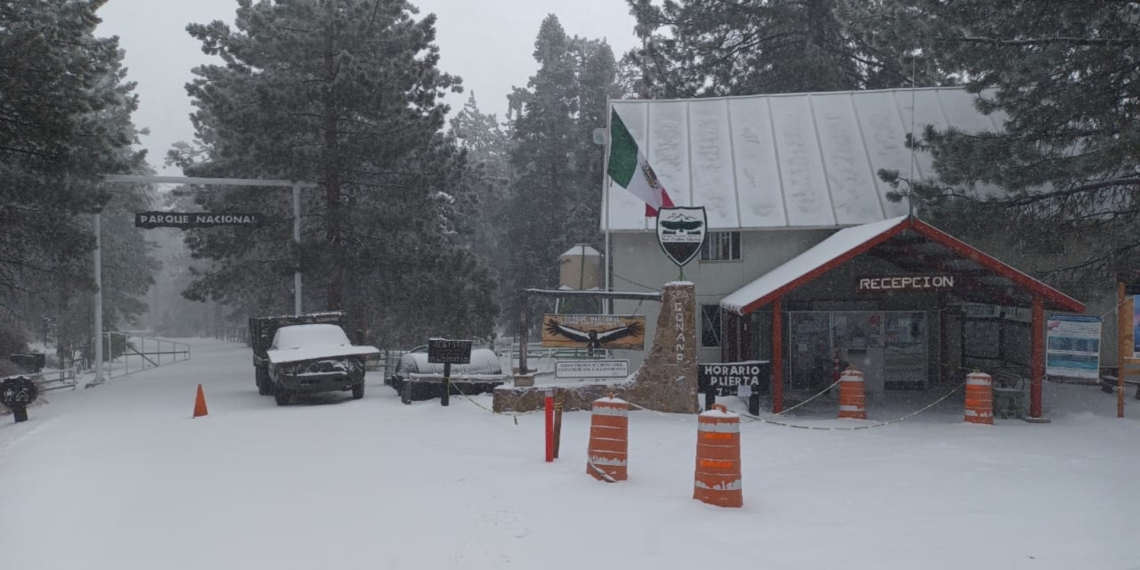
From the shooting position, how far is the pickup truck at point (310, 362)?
745 inches

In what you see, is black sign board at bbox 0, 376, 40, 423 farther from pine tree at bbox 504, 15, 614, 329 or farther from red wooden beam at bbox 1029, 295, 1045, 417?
pine tree at bbox 504, 15, 614, 329

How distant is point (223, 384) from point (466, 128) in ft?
220

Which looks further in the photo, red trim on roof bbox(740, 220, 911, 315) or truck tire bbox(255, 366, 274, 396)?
truck tire bbox(255, 366, 274, 396)

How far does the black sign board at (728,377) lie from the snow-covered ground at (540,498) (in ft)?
2.87

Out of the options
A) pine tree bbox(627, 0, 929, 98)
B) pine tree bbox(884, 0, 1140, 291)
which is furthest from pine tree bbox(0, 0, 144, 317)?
pine tree bbox(627, 0, 929, 98)

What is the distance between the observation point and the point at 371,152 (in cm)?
2767

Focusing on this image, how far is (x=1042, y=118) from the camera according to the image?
17875mm

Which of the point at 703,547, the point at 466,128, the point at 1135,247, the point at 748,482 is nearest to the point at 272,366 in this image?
the point at 748,482

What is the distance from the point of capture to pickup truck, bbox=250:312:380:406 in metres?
18.9

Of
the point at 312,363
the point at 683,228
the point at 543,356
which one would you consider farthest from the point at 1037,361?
the point at 543,356

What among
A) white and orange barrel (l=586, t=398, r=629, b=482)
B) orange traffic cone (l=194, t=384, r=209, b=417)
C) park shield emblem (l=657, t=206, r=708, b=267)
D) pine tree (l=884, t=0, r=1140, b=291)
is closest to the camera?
white and orange barrel (l=586, t=398, r=629, b=482)

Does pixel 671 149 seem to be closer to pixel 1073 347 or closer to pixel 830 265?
pixel 830 265

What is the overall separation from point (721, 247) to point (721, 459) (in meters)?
14.7

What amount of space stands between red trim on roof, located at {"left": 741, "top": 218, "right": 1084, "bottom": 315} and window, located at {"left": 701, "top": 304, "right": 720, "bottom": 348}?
6.21m
